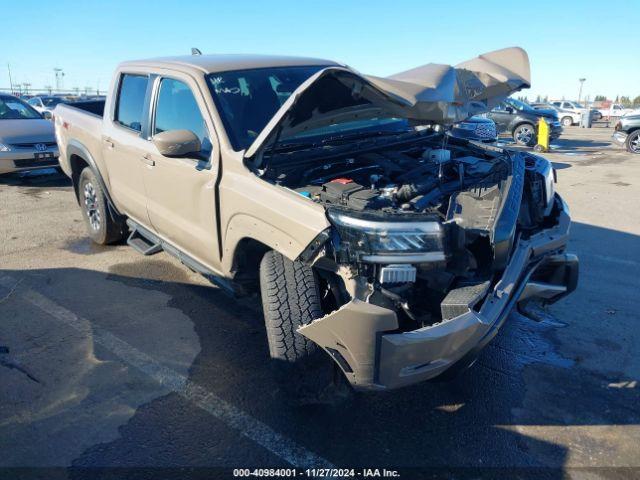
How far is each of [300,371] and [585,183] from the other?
9603 millimetres

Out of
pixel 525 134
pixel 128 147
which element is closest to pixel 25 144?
pixel 128 147

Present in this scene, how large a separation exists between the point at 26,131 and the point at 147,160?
6.69 metres

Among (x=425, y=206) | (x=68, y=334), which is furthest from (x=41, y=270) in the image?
(x=425, y=206)

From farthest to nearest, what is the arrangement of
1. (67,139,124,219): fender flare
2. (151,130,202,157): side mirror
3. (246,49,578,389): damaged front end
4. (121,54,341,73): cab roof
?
(67,139,124,219): fender flare < (121,54,341,73): cab roof < (151,130,202,157): side mirror < (246,49,578,389): damaged front end

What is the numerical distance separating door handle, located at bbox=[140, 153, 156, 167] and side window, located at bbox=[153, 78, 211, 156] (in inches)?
8.2

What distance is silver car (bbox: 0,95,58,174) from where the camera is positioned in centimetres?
894

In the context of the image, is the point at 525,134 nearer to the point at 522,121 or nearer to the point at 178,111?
the point at 522,121

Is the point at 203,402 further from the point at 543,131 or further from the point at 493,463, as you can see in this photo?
the point at 543,131

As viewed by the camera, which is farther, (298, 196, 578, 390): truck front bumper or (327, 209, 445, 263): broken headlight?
(327, 209, 445, 263): broken headlight

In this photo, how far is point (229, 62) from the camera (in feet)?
12.9

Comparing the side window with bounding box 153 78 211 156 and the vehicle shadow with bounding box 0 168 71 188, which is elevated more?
the side window with bounding box 153 78 211 156

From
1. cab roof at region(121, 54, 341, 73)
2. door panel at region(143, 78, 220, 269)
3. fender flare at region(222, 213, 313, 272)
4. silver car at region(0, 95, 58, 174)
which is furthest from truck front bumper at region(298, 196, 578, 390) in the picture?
silver car at region(0, 95, 58, 174)

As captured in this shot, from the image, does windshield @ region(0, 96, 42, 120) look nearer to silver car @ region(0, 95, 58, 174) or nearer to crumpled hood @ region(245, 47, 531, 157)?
silver car @ region(0, 95, 58, 174)

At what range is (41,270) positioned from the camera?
201 inches
